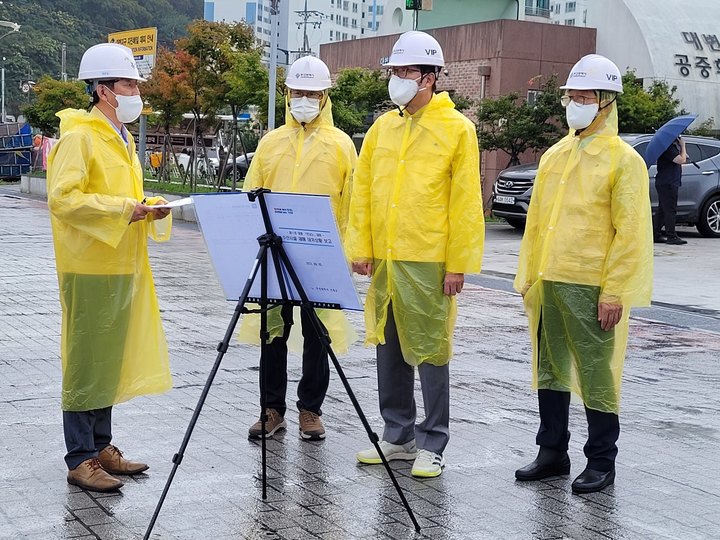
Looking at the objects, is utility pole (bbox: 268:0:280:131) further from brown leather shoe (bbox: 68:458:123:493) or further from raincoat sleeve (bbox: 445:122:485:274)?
brown leather shoe (bbox: 68:458:123:493)

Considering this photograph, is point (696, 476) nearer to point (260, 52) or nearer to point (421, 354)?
point (421, 354)

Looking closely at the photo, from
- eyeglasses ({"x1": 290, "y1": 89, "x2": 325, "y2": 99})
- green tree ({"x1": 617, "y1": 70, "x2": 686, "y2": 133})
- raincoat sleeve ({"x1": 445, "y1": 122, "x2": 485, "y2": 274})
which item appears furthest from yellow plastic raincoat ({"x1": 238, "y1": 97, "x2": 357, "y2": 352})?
green tree ({"x1": 617, "y1": 70, "x2": 686, "y2": 133})

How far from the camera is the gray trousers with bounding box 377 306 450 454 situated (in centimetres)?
589

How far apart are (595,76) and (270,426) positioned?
264 cm

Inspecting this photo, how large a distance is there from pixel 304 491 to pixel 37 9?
86.1 metres

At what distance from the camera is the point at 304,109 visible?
21.2 feet

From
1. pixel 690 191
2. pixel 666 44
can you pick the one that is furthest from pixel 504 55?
pixel 690 191

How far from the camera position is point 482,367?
873 cm

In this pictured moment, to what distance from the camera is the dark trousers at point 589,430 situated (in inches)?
222

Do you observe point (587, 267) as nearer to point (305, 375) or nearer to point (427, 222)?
point (427, 222)

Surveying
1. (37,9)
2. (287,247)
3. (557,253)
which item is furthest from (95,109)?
(37,9)

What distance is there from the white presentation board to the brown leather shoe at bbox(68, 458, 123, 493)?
44.8 inches


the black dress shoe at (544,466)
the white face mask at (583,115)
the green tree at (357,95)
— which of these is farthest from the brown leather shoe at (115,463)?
the green tree at (357,95)

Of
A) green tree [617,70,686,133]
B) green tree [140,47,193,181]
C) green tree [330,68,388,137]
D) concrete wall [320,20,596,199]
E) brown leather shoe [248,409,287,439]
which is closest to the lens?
brown leather shoe [248,409,287,439]
